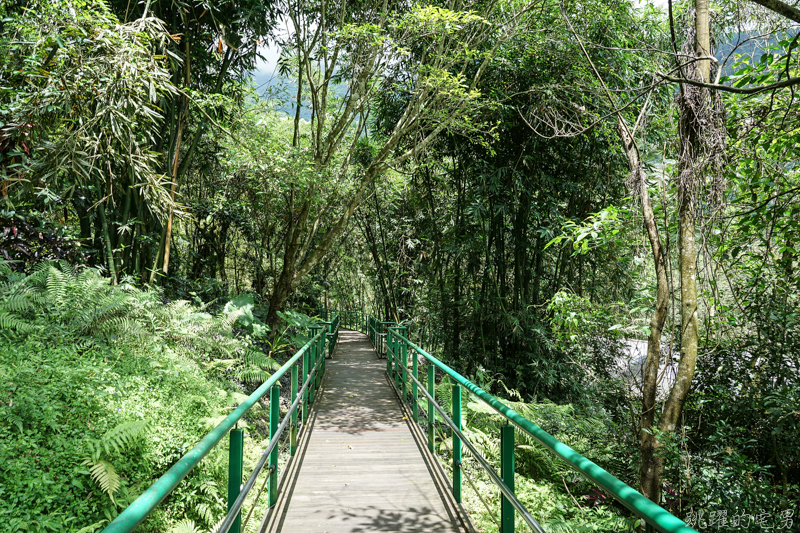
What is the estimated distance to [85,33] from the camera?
4422 mm

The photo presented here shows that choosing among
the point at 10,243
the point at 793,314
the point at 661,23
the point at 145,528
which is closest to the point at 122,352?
the point at 145,528

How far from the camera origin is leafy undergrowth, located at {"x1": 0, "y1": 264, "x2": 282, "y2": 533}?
9.80ft

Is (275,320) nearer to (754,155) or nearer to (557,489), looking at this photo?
(557,489)

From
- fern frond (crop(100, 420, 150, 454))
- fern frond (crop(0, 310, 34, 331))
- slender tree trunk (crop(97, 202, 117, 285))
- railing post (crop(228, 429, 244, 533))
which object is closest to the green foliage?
fern frond (crop(0, 310, 34, 331))

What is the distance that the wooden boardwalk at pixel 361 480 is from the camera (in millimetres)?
3178

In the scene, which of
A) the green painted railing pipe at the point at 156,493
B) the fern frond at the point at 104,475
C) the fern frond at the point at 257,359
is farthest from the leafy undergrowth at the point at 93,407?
the green painted railing pipe at the point at 156,493

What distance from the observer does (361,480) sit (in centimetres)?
400

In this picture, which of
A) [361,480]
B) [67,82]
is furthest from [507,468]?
[67,82]

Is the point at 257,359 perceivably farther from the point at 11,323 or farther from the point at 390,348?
the point at 11,323

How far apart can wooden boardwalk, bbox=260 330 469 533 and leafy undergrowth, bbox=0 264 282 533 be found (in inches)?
31.1

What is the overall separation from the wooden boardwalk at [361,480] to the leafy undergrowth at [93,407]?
2.59 ft

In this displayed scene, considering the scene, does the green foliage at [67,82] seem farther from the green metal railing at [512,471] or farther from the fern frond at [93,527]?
the green metal railing at [512,471]

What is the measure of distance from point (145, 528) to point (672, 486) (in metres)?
4.63

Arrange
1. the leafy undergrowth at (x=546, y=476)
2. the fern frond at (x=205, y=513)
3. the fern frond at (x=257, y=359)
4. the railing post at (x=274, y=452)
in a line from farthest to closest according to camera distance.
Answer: the fern frond at (x=257, y=359) → the leafy undergrowth at (x=546, y=476) → the fern frond at (x=205, y=513) → the railing post at (x=274, y=452)
